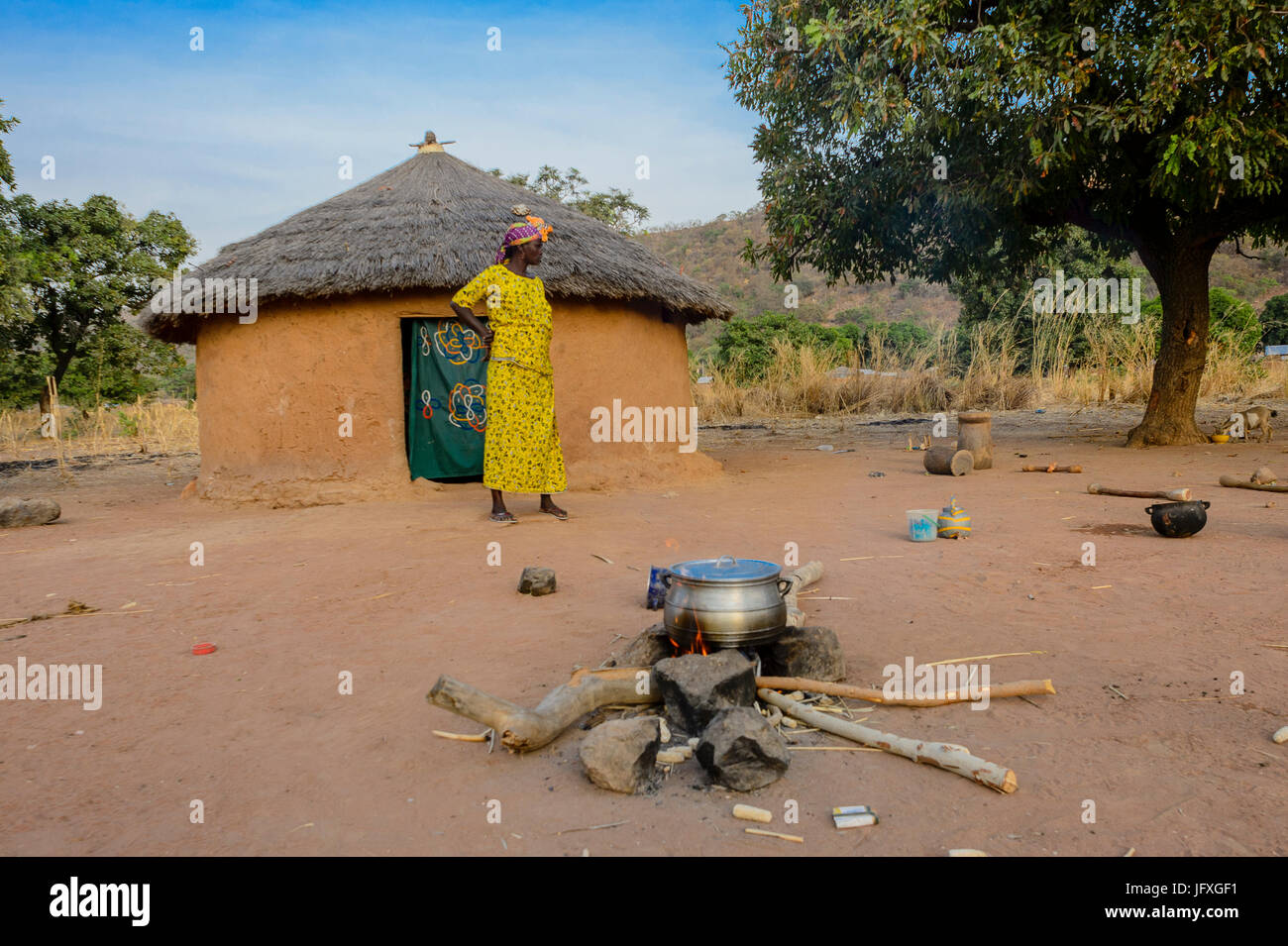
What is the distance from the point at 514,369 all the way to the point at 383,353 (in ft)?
7.17

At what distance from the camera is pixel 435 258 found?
7.38 m

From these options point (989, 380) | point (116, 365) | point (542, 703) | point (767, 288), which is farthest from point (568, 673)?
point (767, 288)

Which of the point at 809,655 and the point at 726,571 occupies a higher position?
the point at 726,571

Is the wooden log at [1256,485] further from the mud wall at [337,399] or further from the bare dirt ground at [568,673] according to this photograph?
the mud wall at [337,399]

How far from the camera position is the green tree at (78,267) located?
15.9 m

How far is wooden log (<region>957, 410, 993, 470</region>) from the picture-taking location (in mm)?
8156

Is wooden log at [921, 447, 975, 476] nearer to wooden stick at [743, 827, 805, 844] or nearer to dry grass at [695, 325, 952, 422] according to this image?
wooden stick at [743, 827, 805, 844]

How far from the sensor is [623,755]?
2.12 m

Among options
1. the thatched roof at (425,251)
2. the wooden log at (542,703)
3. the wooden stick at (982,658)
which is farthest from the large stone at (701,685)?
the thatched roof at (425,251)

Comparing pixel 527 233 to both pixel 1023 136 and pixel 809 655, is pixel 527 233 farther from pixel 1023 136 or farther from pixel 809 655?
pixel 1023 136

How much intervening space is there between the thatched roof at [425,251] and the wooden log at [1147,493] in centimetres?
396

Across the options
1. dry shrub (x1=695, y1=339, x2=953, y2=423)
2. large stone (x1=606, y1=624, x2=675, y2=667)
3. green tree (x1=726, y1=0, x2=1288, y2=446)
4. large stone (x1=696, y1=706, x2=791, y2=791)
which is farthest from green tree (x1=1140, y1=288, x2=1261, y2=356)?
large stone (x1=696, y1=706, x2=791, y2=791)

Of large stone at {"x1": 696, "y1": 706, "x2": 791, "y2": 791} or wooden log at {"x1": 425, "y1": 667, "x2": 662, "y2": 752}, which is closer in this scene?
large stone at {"x1": 696, "y1": 706, "x2": 791, "y2": 791}

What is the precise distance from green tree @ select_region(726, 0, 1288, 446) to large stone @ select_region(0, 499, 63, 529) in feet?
23.0
